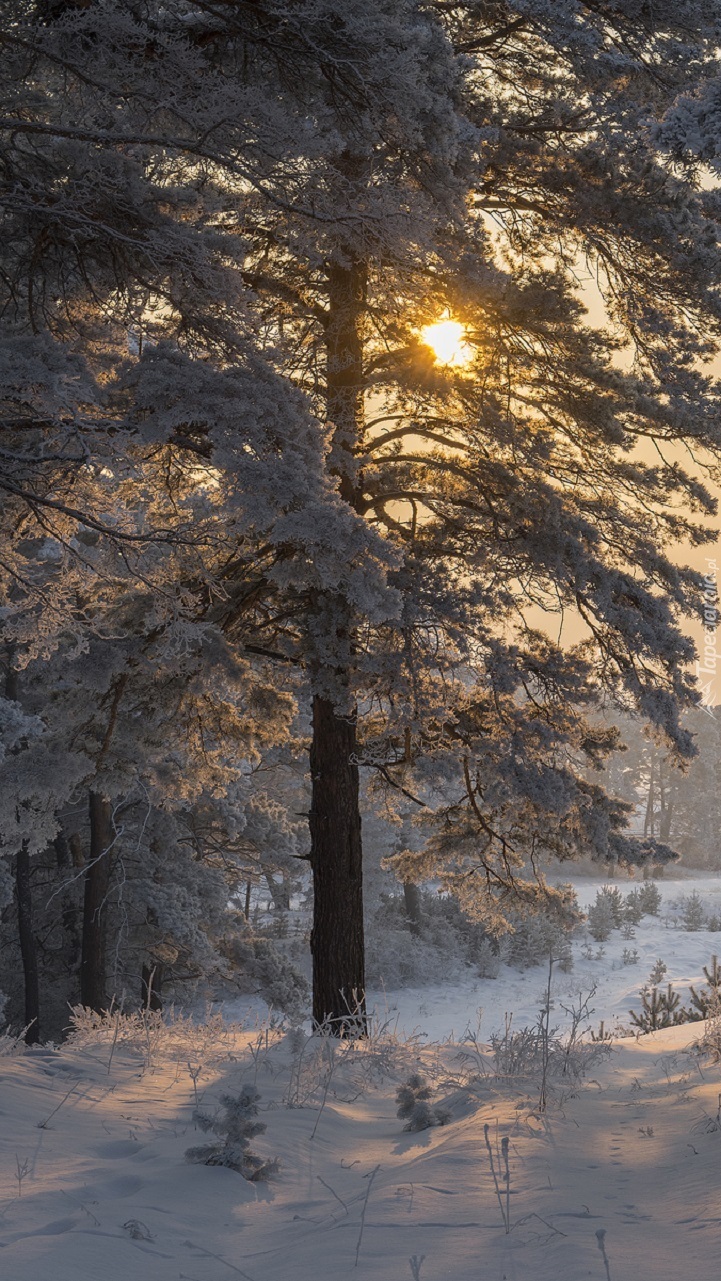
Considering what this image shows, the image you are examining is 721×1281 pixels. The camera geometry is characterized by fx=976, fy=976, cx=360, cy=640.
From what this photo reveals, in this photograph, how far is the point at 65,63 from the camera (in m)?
6.14

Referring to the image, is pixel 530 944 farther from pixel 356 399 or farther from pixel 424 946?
pixel 356 399

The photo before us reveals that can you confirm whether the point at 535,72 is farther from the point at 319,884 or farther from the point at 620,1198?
the point at 620,1198

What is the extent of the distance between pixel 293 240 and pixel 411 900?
26087mm

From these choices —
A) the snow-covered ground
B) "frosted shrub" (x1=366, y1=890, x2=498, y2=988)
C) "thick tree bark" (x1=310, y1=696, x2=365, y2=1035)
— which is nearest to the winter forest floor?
"thick tree bark" (x1=310, y1=696, x2=365, y2=1035)

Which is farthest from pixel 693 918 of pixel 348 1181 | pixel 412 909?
pixel 348 1181

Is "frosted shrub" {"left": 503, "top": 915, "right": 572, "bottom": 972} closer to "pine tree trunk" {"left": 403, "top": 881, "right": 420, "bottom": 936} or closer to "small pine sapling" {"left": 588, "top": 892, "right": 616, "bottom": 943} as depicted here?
"small pine sapling" {"left": 588, "top": 892, "right": 616, "bottom": 943}

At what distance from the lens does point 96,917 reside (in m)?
16.2

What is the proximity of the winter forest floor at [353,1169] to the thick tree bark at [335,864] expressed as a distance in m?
2.53

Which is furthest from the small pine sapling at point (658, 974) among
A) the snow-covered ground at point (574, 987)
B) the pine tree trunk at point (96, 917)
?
the pine tree trunk at point (96, 917)

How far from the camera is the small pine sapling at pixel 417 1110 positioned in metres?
4.52

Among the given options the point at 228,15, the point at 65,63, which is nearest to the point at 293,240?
the point at 228,15

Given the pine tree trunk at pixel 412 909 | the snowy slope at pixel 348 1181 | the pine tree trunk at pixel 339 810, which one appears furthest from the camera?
the pine tree trunk at pixel 412 909

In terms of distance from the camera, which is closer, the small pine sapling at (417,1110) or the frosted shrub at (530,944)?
the small pine sapling at (417,1110)

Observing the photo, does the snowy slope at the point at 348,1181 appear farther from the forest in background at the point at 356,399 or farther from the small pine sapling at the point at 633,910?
the small pine sapling at the point at 633,910
